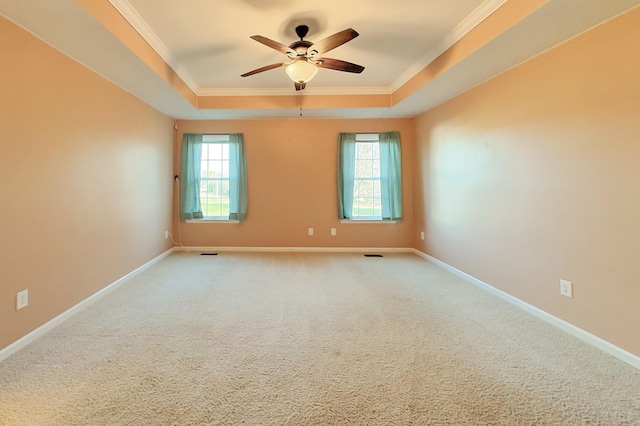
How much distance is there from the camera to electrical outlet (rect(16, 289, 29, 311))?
190 centimetres

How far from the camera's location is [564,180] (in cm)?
215

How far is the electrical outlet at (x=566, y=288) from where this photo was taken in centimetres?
212

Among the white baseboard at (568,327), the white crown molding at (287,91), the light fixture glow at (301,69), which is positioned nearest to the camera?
the white baseboard at (568,327)

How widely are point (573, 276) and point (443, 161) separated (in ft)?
7.03

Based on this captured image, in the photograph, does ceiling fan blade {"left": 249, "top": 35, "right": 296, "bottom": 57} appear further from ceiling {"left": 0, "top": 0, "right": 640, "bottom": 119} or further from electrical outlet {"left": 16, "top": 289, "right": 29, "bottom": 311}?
electrical outlet {"left": 16, "top": 289, "right": 29, "bottom": 311}

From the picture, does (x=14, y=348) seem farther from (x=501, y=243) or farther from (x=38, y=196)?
(x=501, y=243)

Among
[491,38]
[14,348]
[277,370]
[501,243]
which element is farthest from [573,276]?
[14,348]

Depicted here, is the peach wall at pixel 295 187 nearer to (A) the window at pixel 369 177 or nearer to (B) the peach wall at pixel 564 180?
(A) the window at pixel 369 177

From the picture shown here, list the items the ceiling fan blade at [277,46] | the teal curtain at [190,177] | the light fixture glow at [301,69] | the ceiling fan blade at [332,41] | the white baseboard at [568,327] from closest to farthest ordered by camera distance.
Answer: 1. the white baseboard at [568,327]
2. the ceiling fan blade at [332,41]
3. the ceiling fan blade at [277,46]
4. the light fixture glow at [301,69]
5. the teal curtain at [190,177]

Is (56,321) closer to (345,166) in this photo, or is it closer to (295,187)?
Answer: (295,187)

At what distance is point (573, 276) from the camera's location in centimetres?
210

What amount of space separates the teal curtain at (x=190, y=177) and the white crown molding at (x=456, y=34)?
3470 millimetres

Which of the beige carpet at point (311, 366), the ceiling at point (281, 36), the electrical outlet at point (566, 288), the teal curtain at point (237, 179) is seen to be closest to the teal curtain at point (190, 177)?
the teal curtain at point (237, 179)

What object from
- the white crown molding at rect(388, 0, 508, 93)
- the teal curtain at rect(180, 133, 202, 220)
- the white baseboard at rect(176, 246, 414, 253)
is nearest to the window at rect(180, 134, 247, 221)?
the teal curtain at rect(180, 133, 202, 220)
